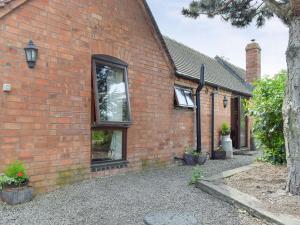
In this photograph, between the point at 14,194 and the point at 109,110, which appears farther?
the point at 109,110

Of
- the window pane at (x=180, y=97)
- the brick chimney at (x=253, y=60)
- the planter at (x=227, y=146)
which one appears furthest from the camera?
the brick chimney at (x=253, y=60)

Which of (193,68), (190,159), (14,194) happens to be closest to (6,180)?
(14,194)

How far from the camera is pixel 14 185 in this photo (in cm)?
450

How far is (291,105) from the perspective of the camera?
5273 mm

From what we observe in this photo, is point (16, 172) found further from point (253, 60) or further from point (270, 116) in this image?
point (253, 60)

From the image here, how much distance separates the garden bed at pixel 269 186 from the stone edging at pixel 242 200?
16 centimetres

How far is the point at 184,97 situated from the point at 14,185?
6047 mm

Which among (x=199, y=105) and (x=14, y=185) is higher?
(x=199, y=105)

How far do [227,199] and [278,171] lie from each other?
2.80 m

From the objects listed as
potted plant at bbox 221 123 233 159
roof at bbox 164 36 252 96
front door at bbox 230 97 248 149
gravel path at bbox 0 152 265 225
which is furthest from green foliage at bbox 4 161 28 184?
front door at bbox 230 97 248 149

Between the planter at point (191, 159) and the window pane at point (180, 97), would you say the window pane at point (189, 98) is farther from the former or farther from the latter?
the planter at point (191, 159)

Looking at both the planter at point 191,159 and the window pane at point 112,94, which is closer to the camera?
the window pane at point 112,94

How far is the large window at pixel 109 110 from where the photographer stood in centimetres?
625

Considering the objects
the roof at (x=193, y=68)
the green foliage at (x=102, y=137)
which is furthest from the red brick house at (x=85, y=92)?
the roof at (x=193, y=68)
